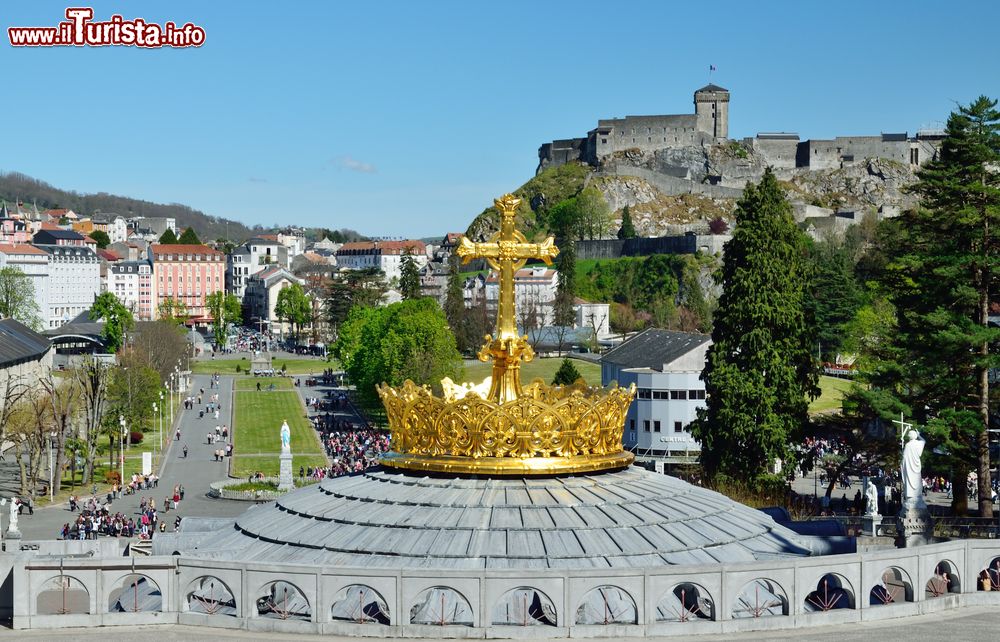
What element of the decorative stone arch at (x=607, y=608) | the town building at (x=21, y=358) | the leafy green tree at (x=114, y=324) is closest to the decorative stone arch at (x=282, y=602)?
the decorative stone arch at (x=607, y=608)

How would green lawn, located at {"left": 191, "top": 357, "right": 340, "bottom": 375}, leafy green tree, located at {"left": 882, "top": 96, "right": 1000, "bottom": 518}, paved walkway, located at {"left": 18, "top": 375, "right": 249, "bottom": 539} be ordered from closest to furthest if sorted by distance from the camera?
leafy green tree, located at {"left": 882, "top": 96, "right": 1000, "bottom": 518} → paved walkway, located at {"left": 18, "top": 375, "right": 249, "bottom": 539} → green lawn, located at {"left": 191, "top": 357, "right": 340, "bottom": 375}

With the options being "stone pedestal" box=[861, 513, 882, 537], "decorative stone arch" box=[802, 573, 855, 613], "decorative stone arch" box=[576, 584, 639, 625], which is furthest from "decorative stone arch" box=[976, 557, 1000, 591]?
"decorative stone arch" box=[576, 584, 639, 625]

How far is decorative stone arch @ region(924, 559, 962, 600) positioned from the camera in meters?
26.8

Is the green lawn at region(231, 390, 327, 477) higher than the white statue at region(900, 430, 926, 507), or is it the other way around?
the white statue at region(900, 430, 926, 507)

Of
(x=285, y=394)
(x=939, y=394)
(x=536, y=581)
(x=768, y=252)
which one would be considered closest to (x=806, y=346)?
(x=768, y=252)

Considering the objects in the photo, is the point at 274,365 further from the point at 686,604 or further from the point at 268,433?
the point at 686,604

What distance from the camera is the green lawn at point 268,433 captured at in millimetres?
87625

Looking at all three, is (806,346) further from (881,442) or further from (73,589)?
(73,589)

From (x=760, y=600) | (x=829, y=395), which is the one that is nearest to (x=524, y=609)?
(x=760, y=600)

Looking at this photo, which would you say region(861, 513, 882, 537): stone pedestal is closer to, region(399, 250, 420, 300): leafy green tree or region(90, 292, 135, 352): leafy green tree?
region(90, 292, 135, 352): leafy green tree

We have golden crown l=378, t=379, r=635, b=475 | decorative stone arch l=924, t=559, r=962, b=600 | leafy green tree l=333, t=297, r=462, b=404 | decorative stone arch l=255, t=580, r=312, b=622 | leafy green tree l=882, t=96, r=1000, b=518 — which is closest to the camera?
decorative stone arch l=255, t=580, r=312, b=622

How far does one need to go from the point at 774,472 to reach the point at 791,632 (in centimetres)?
3662

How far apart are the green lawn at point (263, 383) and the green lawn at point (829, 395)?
5743cm

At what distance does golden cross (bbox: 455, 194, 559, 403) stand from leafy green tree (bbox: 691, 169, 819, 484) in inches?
1312
